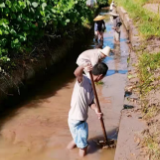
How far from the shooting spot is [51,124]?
15.5ft

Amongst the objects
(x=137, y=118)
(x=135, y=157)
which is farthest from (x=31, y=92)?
(x=135, y=157)

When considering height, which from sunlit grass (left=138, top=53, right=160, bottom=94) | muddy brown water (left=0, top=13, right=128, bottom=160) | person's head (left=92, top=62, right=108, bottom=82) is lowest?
muddy brown water (left=0, top=13, right=128, bottom=160)

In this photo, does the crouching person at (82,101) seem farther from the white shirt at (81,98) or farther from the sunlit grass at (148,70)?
the sunlit grass at (148,70)

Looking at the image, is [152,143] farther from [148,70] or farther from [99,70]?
[148,70]

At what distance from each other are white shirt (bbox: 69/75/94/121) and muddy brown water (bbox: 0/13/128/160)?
745mm

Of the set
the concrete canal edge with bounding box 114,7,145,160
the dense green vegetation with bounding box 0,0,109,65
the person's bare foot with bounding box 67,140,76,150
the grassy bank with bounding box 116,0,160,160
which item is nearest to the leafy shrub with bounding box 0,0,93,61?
the dense green vegetation with bounding box 0,0,109,65

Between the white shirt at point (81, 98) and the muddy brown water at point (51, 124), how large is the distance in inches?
29.3

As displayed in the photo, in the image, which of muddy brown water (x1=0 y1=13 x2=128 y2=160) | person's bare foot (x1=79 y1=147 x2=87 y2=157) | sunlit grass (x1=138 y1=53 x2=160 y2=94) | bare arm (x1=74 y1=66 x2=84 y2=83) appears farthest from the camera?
sunlit grass (x1=138 y1=53 x2=160 y2=94)

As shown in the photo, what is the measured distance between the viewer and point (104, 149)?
3.97 metres

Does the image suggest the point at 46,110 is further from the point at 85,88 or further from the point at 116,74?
the point at 116,74

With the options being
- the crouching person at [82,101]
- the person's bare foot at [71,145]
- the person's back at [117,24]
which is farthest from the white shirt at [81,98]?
the person's back at [117,24]

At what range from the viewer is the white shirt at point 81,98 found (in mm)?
3309

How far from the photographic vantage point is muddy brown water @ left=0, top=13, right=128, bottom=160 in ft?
12.9

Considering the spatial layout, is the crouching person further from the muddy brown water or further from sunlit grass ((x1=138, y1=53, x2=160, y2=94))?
sunlit grass ((x1=138, y1=53, x2=160, y2=94))
